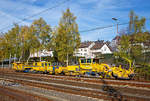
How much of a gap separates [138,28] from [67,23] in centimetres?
1360

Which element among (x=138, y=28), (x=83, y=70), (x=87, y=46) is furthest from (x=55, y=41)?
(x=87, y=46)

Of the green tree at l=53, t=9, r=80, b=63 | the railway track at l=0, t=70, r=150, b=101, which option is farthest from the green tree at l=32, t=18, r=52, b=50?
the railway track at l=0, t=70, r=150, b=101

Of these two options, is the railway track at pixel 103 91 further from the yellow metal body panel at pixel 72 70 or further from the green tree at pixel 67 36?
the green tree at pixel 67 36

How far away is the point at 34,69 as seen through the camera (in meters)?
24.2

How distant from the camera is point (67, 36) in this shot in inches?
1107

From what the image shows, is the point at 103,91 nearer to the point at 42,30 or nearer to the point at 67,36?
the point at 67,36

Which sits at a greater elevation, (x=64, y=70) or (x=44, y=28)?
(x=44, y=28)

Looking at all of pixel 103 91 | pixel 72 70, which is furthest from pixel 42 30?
pixel 103 91

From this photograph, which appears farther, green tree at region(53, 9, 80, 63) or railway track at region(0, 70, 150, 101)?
green tree at region(53, 9, 80, 63)

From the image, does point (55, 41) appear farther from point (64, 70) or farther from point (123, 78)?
point (123, 78)

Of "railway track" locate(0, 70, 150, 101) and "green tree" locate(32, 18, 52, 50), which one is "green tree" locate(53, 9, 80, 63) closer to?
"green tree" locate(32, 18, 52, 50)

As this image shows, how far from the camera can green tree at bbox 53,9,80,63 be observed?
2802 cm

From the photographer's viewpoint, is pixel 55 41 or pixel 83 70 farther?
pixel 55 41

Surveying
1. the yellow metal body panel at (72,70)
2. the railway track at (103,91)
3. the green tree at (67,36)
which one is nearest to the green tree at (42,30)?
the green tree at (67,36)
